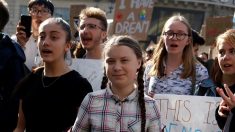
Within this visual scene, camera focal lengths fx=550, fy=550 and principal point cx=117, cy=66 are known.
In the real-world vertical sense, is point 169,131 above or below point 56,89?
below

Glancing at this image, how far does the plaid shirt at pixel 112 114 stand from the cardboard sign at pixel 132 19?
5752 mm

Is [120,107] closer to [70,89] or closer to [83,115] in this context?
[83,115]

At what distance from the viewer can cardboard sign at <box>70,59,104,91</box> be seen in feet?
12.6

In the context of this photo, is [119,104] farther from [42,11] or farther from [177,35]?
[42,11]

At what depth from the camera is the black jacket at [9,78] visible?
121 inches

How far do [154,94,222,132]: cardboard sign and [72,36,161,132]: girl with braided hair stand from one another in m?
0.75

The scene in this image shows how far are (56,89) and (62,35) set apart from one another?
1.15 feet

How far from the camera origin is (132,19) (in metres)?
9.03

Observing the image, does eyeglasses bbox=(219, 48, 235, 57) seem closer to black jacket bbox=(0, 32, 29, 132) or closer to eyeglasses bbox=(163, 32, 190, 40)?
eyeglasses bbox=(163, 32, 190, 40)

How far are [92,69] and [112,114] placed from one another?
102cm

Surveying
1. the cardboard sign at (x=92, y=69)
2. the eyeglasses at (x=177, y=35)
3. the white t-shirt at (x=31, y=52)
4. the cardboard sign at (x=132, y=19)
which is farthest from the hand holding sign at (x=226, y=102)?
the cardboard sign at (x=132, y=19)

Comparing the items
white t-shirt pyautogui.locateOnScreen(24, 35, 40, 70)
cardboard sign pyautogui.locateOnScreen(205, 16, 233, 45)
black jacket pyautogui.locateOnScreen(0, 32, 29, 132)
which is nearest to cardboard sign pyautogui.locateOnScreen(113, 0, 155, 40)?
cardboard sign pyautogui.locateOnScreen(205, 16, 233, 45)

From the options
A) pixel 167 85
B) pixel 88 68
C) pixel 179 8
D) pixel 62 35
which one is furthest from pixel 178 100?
pixel 179 8

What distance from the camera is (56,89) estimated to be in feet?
10.3
